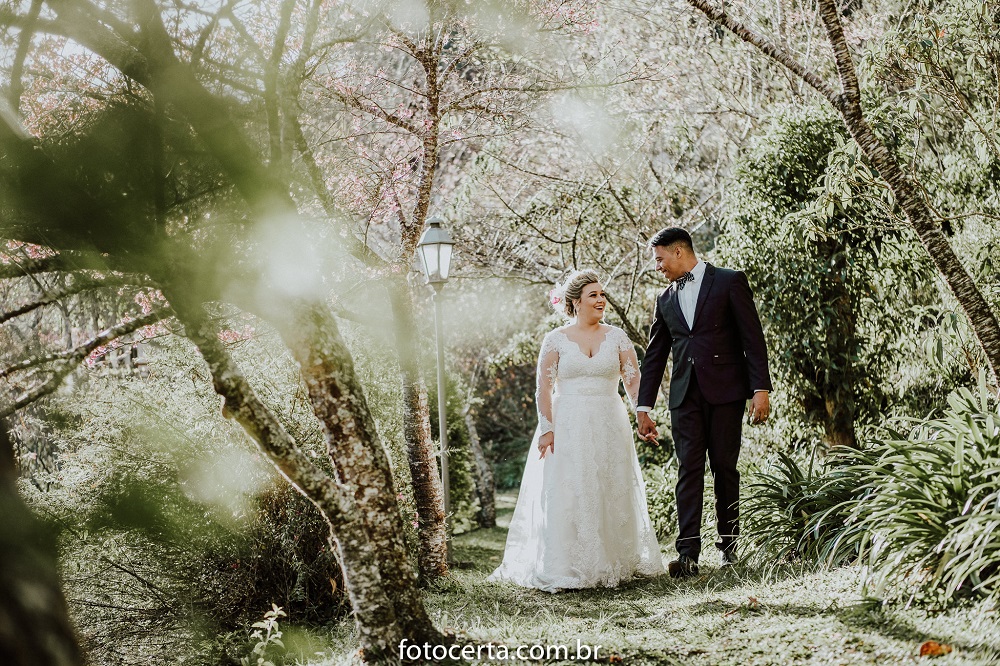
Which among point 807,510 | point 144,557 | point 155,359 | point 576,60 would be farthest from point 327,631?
point 576,60

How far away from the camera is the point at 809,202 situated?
5.66 m

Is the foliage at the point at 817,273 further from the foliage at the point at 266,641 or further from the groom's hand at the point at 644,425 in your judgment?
the foliage at the point at 266,641

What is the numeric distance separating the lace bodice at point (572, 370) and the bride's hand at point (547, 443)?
0.13ft

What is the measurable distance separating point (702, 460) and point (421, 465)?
6.75 feet

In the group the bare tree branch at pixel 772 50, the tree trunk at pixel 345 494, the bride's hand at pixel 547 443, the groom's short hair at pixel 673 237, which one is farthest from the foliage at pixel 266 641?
the bare tree branch at pixel 772 50

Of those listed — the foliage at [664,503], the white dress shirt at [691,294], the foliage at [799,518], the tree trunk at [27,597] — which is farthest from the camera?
the foliage at [664,503]

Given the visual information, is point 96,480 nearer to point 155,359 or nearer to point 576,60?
point 155,359

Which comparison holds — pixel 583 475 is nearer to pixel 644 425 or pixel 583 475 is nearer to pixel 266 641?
pixel 644 425


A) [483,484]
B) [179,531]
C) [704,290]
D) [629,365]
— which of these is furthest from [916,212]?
[483,484]

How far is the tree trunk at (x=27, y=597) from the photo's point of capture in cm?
149

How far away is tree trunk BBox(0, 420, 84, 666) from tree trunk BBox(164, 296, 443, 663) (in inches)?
48.2

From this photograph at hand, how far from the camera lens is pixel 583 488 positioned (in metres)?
4.85

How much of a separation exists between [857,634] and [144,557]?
12.8 feet

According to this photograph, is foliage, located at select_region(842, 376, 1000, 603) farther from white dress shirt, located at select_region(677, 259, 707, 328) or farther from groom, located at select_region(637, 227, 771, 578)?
white dress shirt, located at select_region(677, 259, 707, 328)
